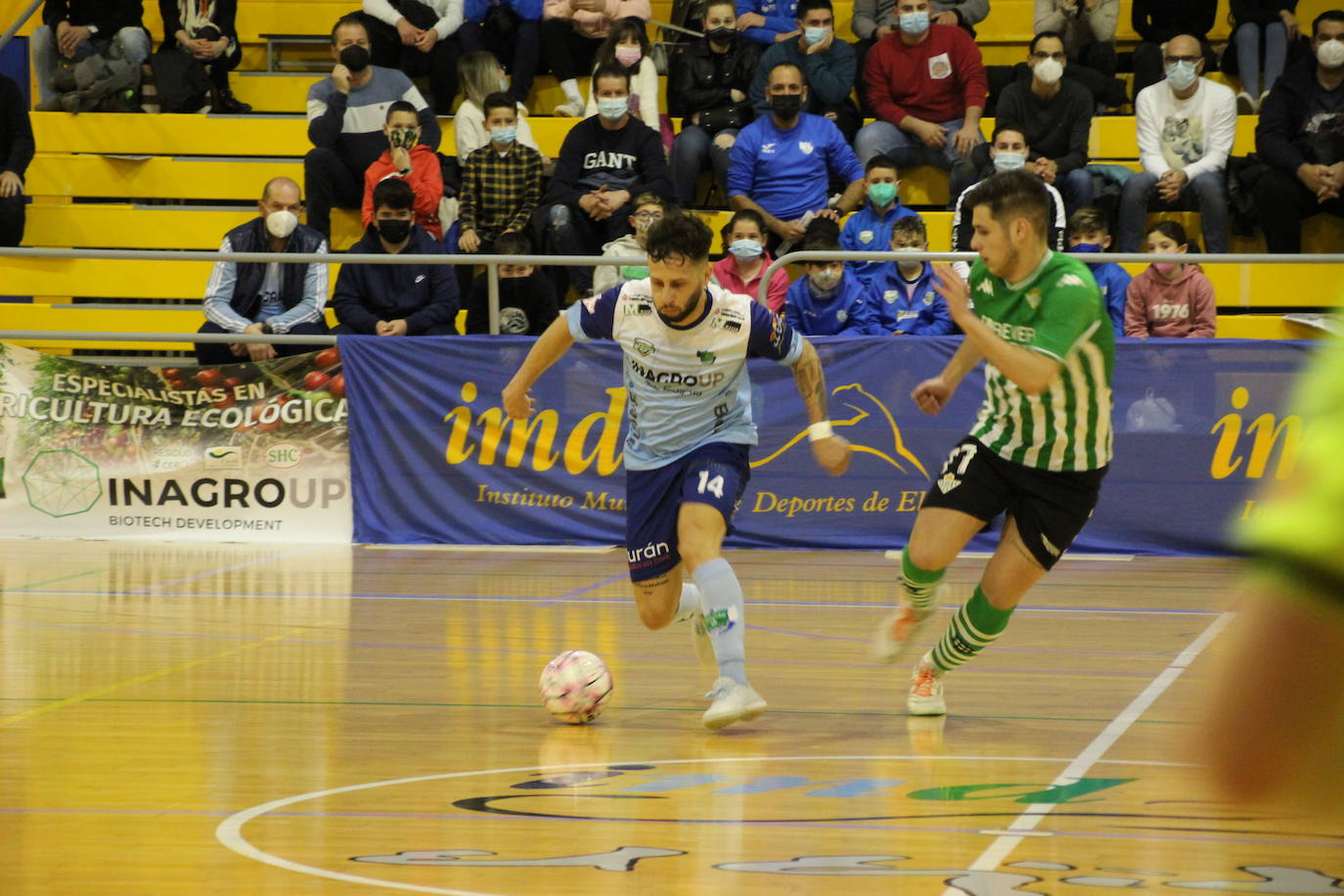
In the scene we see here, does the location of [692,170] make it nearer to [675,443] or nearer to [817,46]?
[817,46]

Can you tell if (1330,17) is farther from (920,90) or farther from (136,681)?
(136,681)

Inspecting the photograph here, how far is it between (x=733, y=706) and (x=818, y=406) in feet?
4.18

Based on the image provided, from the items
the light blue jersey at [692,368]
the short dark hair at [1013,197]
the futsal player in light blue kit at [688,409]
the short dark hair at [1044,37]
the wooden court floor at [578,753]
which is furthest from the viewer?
the short dark hair at [1044,37]

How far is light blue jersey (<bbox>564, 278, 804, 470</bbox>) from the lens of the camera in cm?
667

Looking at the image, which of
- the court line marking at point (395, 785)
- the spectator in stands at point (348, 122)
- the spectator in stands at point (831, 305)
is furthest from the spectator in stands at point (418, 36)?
the court line marking at point (395, 785)

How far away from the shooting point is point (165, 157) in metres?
16.2

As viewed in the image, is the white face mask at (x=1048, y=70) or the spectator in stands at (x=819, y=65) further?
the spectator in stands at (x=819, y=65)

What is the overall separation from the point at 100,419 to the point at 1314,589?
1211 centimetres

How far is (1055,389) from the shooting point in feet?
20.4

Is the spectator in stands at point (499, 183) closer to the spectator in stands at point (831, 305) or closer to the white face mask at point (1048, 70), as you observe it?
the spectator in stands at point (831, 305)

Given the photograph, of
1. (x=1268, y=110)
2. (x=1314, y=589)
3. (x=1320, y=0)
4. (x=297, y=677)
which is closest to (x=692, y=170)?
(x=1268, y=110)

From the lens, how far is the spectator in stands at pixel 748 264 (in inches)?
479

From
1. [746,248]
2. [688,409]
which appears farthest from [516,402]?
[746,248]

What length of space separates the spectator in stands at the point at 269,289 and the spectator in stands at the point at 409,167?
70 centimetres
